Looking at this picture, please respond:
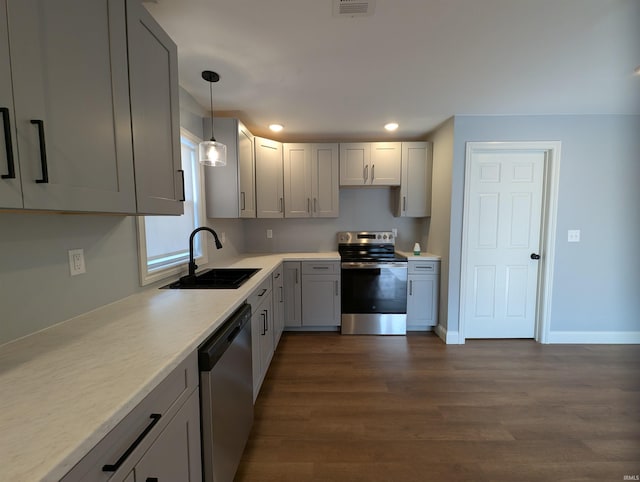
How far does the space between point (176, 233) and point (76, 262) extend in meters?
0.93

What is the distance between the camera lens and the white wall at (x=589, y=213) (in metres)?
2.68

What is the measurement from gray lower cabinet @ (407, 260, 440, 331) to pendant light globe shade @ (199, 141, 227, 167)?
2335 mm

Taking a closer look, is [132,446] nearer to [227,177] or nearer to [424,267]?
[227,177]

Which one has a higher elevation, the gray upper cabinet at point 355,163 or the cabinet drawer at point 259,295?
the gray upper cabinet at point 355,163

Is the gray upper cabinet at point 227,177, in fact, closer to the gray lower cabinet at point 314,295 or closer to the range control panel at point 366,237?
the gray lower cabinet at point 314,295

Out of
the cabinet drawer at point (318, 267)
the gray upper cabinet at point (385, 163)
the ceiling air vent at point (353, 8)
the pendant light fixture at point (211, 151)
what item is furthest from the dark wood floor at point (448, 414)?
the ceiling air vent at point (353, 8)

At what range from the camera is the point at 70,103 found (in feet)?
2.74

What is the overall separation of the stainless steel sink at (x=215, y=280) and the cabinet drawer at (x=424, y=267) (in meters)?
1.83

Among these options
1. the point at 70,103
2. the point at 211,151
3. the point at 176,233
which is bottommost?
the point at 176,233

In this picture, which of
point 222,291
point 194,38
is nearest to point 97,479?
point 222,291

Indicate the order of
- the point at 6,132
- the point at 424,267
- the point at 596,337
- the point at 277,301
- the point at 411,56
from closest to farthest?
the point at 6,132
the point at 411,56
the point at 277,301
the point at 596,337
the point at 424,267

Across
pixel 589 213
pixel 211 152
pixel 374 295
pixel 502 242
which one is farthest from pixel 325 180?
pixel 589 213

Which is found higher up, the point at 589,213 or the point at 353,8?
the point at 353,8

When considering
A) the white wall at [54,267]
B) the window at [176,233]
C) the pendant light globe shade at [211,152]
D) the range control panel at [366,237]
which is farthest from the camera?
the range control panel at [366,237]
